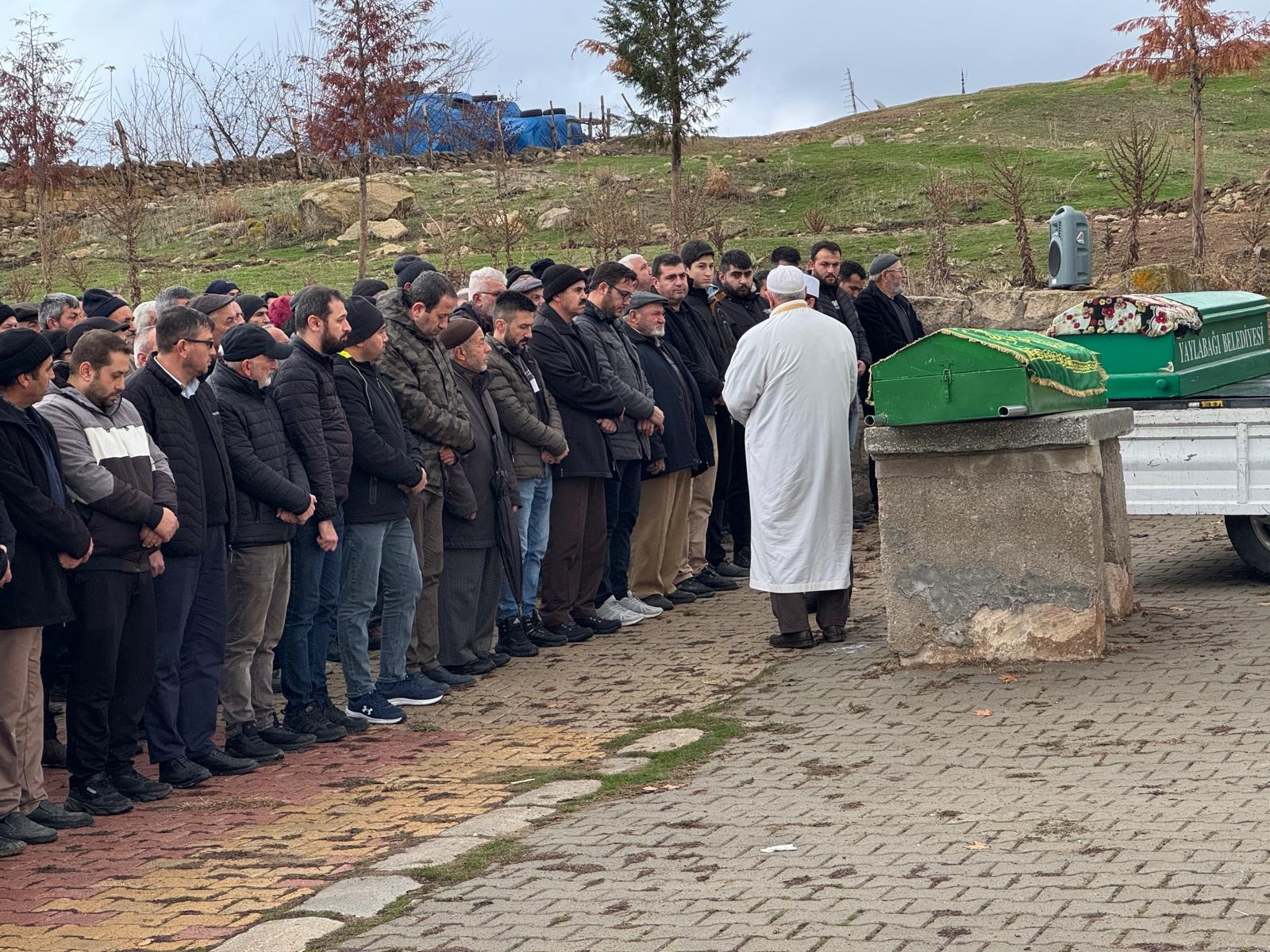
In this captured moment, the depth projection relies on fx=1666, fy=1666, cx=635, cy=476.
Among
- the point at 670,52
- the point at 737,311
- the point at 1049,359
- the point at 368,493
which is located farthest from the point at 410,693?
the point at 670,52

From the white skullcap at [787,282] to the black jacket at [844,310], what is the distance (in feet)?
11.3

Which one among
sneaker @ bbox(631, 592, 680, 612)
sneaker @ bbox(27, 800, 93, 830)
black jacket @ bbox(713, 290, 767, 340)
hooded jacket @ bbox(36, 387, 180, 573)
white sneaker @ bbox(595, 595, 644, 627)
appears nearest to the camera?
sneaker @ bbox(27, 800, 93, 830)

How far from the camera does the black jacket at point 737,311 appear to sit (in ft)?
40.8

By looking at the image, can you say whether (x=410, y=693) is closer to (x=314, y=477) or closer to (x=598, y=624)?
(x=314, y=477)

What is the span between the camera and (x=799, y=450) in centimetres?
958

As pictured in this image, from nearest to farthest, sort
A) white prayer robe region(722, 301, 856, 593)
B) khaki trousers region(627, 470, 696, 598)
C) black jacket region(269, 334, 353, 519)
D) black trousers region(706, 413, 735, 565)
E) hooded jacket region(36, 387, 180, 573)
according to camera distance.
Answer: hooded jacket region(36, 387, 180, 573), black jacket region(269, 334, 353, 519), white prayer robe region(722, 301, 856, 593), khaki trousers region(627, 470, 696, 598), black trousers region(706, 413, 735, 565)

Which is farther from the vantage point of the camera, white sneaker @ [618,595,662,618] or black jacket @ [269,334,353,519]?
white sneaker @ [618,595,662,618]

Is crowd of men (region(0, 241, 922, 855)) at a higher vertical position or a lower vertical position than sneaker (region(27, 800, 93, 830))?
higher

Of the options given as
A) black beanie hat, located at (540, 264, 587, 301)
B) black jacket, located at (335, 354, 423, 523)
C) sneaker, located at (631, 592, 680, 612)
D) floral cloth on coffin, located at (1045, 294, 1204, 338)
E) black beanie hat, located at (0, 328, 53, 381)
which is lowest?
sneaker, located at (631, 592, 680, 612)

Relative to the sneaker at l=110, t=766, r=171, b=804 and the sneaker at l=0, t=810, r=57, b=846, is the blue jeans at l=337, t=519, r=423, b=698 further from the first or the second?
the sneaker at l=0, t=810, r=57, b=846

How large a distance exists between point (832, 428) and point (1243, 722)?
3.16 meters

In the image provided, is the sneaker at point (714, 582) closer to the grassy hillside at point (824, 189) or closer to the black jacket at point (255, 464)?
the black jacket at point (255, 464)

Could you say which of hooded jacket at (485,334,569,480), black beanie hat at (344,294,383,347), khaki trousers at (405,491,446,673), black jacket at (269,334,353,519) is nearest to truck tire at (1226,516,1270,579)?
hooded jacket at (485,334,569,480)

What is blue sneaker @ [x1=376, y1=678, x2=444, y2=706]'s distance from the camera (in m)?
8.77
